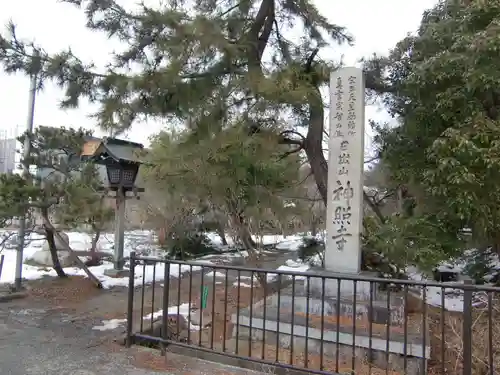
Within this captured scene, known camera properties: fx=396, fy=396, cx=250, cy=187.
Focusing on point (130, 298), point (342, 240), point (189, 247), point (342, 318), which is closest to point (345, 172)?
point (342, 240)

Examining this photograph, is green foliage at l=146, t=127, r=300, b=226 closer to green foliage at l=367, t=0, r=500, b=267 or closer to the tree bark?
green foliage at l=367, t=0, r=500, b=267

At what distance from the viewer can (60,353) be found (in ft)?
11.9

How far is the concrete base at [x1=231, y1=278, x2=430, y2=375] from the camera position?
155 inches

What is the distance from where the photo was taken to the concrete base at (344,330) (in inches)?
155

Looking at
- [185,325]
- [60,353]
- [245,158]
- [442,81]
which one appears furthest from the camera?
[245,158]

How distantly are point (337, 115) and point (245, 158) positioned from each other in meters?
1.54

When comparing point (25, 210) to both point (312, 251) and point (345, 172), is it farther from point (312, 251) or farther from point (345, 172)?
point (312, 251)

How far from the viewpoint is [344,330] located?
4.24 metres

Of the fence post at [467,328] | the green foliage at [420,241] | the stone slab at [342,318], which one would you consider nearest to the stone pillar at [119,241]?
the stone slab at [342,318]

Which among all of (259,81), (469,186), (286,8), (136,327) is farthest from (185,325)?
(286,8)

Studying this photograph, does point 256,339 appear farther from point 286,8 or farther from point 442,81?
point 286,8

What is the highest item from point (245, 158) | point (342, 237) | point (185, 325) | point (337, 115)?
point (337, 115)

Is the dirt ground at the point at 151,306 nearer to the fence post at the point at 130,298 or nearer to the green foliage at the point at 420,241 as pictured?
the fence post at the point at 130,298

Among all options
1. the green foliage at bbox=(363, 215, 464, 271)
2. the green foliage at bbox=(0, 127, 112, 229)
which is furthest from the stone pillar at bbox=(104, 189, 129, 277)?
the green foliage at bbox=(363, 215, 464, 271)
